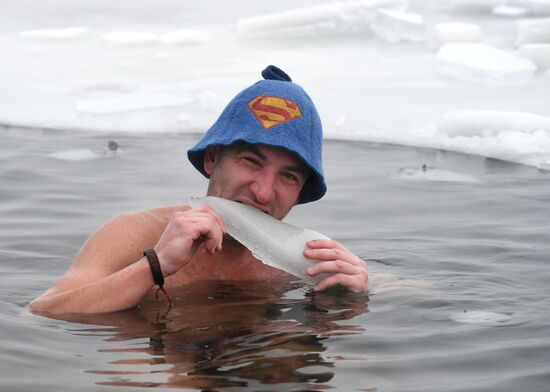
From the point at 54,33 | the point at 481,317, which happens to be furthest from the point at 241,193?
the point at 54,33

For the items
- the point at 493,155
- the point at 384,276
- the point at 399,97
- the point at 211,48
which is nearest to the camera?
the point at 384,276

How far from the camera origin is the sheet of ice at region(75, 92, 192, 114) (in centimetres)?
993

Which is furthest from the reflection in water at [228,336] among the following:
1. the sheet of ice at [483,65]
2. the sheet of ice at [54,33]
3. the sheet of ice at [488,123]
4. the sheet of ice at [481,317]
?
the sheet of ice at [54,33]

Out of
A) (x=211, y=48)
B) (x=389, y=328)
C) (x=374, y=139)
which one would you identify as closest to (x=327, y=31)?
(x=211, y=48)

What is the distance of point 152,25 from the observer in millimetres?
13672

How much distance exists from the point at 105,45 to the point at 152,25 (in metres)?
1.24

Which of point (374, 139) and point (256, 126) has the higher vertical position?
point (256, 126)

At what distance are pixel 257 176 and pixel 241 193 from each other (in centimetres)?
9

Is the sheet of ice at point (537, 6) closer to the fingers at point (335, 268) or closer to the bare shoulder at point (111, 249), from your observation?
the fingers at point (335, 268)

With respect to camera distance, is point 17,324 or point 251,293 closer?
point 17,324

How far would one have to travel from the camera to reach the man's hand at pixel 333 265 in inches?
187

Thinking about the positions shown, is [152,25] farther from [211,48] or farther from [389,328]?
[389,328]

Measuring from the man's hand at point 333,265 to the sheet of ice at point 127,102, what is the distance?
5411 millimetres

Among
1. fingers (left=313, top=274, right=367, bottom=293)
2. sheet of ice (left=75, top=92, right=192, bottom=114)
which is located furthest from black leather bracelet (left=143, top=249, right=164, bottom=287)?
sheet of ice (left=75, top=92, right=192, bottom=114)
